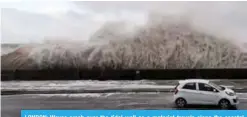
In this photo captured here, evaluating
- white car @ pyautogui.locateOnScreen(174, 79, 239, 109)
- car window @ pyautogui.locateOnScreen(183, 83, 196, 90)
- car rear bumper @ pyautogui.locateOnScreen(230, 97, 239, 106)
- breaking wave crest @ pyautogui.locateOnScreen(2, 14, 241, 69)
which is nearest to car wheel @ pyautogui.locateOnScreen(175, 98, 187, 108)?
white car @ pyautogui.locateOnScreen(174, 79, 239, 109)

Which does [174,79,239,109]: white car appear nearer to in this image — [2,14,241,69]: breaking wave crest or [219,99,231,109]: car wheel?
[219,99,231,109]: car wheel

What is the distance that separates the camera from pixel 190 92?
3.84 meters

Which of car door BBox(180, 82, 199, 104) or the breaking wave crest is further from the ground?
the breaking wave crest

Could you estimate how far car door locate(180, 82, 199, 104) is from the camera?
12.5ft

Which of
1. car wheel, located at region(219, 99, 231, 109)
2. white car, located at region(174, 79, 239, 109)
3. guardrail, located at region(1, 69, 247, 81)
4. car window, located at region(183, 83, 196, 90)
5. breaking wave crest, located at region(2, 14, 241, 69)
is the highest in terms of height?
breaking wave crest, located at region(2, 14, 241, 69)

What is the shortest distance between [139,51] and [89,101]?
27.3 inches

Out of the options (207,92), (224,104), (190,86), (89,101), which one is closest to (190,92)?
(190,86)

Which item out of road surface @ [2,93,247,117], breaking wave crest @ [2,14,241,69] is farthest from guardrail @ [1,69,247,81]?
road surface @ [2,93,247,117]

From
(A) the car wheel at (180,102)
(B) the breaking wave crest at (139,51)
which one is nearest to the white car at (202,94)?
(A) the car wheel at (180,102)

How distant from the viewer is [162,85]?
153 inches

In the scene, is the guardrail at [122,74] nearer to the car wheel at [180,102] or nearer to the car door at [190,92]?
the car door at [190,92]

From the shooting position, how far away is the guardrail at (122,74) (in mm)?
3820

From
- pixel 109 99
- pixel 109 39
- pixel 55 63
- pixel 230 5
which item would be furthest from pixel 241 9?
pixel 55 63

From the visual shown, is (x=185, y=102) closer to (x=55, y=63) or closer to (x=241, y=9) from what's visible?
(x=241, y=9)
